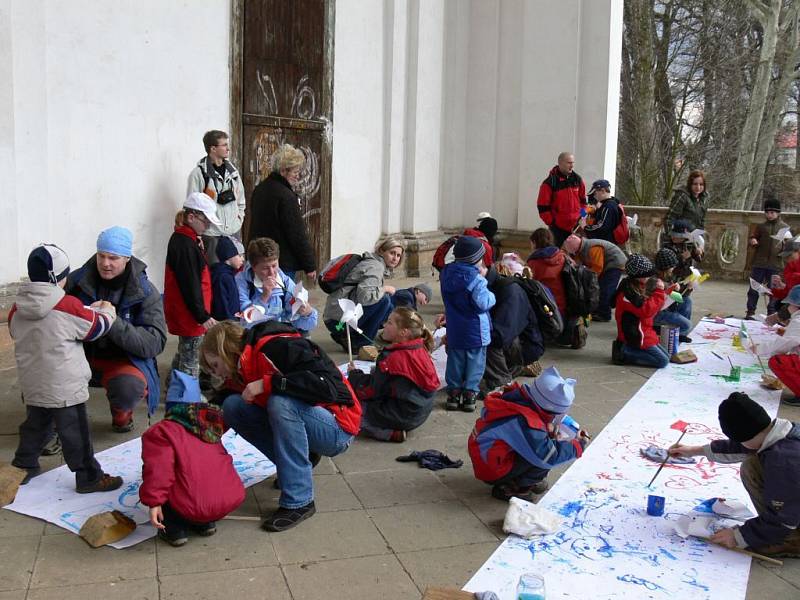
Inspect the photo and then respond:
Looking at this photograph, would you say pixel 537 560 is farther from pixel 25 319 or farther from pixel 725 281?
pixel 725 281

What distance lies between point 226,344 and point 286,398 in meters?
0.38

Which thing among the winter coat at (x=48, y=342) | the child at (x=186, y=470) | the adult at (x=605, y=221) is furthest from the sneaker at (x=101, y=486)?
the adult at (x=605, y=221)

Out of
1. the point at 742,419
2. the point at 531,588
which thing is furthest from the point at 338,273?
the point at 531,588

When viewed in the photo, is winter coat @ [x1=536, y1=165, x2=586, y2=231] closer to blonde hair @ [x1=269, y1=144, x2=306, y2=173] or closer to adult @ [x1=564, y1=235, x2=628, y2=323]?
adult @ [x1=564, y1=235, x2=628, y2=323]

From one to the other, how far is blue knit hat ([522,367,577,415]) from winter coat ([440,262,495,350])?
1767mm

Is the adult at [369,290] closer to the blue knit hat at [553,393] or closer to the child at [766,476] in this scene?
the blue knit hat at [553,393]

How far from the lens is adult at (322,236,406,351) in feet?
24.2

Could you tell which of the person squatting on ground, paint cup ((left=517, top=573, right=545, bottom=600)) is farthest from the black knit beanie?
the person squatting on ground

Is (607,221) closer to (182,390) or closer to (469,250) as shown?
(469,250)

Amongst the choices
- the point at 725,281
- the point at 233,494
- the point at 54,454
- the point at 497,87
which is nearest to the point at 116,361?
the point at 54,454

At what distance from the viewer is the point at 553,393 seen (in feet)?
13.7

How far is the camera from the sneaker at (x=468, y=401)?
6137 millimetres

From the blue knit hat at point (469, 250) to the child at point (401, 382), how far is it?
847mm

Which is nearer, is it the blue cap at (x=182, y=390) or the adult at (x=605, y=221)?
the blue cap at (x=182, y=390)
